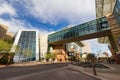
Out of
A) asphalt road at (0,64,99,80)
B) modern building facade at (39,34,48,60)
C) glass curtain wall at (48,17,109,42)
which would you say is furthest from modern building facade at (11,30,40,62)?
asphalt road at (0,64,99,80)

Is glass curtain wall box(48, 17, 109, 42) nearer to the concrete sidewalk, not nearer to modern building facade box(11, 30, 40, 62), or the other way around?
modern building facade box(11, 30, 40, 62)

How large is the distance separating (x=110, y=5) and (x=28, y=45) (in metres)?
47.8

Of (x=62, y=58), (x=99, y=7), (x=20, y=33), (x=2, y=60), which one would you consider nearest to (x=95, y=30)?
(x=99, y=7)

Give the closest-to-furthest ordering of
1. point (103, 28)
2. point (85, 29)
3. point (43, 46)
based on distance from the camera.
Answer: point (103, 28) → point (85, 29) → point (43, 46)

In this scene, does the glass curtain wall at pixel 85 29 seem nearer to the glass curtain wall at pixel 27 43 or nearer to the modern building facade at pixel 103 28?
the modern building facade at pixel 103 28

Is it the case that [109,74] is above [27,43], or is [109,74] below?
below

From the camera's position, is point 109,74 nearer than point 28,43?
Yes

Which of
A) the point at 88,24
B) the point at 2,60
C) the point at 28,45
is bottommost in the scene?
the point at 2,60

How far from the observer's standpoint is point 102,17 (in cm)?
5362

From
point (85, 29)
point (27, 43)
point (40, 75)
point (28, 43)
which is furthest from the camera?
point (28, 43)

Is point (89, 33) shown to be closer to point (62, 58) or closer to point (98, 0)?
point (98, 0)

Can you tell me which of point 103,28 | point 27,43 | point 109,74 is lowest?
point 109,74

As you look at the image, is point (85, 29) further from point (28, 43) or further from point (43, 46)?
point (43, 46)

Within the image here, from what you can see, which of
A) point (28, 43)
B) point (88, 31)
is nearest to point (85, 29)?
point (88, 31)
